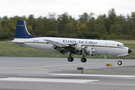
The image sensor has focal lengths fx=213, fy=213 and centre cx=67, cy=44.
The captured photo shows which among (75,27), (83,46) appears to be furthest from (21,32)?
(75,27)

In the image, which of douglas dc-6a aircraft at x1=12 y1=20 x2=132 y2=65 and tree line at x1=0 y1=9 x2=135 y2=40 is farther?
tree line at x1=0 y1=9 x2=135 y2=40

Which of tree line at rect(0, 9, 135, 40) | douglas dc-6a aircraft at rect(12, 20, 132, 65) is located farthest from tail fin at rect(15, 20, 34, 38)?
tree line at rect(0, 9, 135, 40)

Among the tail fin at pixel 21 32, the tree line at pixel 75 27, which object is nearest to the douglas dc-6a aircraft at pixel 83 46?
the tail fin at pixel 21 32

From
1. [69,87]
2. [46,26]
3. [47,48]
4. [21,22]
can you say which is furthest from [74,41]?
[46,26]

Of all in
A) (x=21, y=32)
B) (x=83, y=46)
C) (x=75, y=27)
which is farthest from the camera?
(x=75, y=27)

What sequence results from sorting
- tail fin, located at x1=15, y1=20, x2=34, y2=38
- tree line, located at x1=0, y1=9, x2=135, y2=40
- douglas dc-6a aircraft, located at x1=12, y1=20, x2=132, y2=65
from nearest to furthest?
douglas dc-6a aircraft, located at x1=12, y1=20, x2=132, y2=65 → tail fin, located at x1=15, y1=20, x2=34, y2=38 → tree line, located at x1=0, y1=9, x2=135, y2=40

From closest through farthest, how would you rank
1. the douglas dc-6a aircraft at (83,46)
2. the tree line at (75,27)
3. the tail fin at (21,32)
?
the douglas dc-6a aircraft at (83,46)
the tail fin at (21,32)
the tree line at (75,27)

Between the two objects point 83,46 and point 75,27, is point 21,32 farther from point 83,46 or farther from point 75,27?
point 75,27

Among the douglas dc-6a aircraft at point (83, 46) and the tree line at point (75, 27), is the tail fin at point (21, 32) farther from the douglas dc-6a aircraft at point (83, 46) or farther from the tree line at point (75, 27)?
the tree line at point (75, 27)

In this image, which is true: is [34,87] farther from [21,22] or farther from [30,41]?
[21,22]

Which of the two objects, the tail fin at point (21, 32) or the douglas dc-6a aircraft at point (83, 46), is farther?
the tail fin at point (21, 32)

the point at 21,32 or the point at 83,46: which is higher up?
the point at 21,32

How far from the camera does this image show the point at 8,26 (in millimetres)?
93562

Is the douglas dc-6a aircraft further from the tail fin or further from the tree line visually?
the tree line
